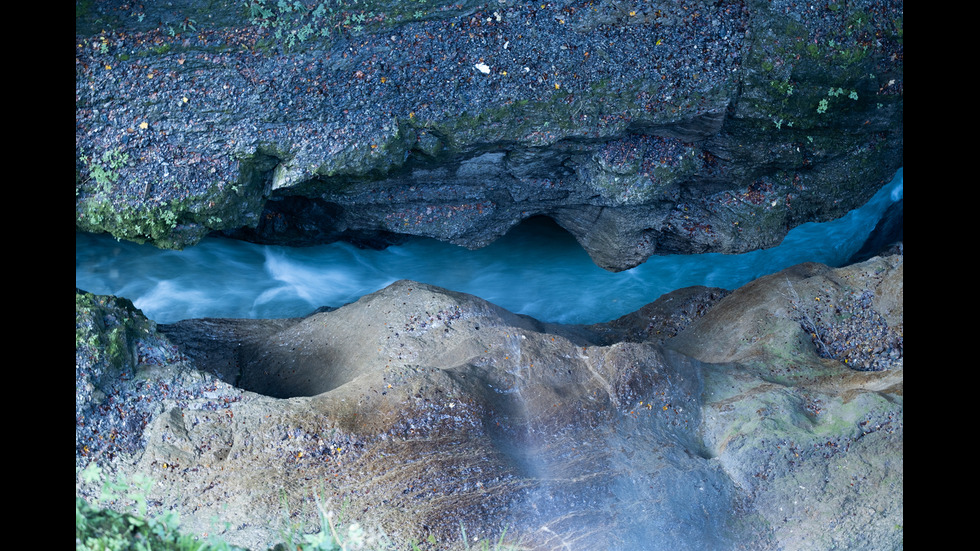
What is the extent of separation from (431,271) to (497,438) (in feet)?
16.1

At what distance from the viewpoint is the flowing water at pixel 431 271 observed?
9227mm

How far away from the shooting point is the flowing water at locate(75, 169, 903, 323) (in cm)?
923

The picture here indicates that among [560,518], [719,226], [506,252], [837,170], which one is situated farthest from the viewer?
[506,252]

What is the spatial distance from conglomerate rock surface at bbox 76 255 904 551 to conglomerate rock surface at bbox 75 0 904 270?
1.61 m

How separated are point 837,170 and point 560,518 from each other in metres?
5.69

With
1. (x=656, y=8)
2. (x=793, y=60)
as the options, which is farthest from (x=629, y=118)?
(x=793, y=60)

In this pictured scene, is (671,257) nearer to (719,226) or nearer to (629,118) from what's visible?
(719,226)

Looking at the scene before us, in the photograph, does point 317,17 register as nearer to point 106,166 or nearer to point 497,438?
point 106,166

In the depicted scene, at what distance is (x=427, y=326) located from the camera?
7.33 metres

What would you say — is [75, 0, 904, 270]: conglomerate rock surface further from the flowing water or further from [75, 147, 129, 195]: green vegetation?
the flowing water

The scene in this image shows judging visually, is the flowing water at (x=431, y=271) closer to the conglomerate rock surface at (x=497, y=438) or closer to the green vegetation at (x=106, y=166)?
the conglomerate rock surface at (x=497, y=438)

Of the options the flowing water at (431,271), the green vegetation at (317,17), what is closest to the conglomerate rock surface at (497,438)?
the flowing water at (431,271)

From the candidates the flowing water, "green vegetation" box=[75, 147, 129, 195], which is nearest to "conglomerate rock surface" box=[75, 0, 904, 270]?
"green vegetation" box=[75, 147, 129, 195]

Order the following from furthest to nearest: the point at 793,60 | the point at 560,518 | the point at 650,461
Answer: the point at 793,60 < the point at 650,461 < the point at 560,518
